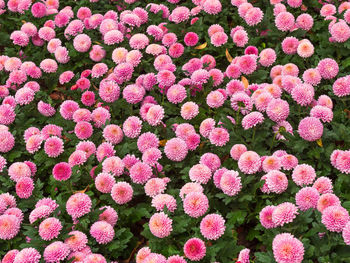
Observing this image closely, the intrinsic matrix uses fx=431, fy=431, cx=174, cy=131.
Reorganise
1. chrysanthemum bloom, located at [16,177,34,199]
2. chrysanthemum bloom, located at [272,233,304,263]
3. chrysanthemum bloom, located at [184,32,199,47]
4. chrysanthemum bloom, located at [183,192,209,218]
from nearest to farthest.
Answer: chrysanthemum bloom, located at [272,233,304,263]
chrysanthemum bloom, located at [183,192,209,218]
chrysanthemum bloom, located at [16,177,34,199]
chrysanthemum bloom, located at [184,32,199,47]

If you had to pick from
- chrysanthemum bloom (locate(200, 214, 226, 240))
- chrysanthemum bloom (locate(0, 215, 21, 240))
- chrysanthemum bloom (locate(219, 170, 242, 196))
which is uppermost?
chrysanthemum bloom (locate(219, 170, 242, 196))

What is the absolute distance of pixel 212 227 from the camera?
238 cm

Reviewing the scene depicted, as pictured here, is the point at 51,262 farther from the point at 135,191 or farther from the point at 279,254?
the point at 279,254

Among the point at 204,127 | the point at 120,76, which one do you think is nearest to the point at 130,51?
the point at 120,76

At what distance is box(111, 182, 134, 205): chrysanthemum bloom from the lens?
2.70 meters

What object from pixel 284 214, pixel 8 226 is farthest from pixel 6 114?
pixel 284 214

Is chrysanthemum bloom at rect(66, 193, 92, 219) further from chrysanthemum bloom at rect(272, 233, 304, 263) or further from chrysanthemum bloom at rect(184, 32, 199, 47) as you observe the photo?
chrysanthemum bloom at rect(184, 32, 199, 47)

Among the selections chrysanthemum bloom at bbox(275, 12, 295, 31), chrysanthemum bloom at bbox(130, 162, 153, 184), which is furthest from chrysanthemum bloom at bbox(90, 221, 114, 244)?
chrysanthemum bloom at bbox(275, 12, 295, 31)

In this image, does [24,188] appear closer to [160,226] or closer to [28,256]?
[28,256]

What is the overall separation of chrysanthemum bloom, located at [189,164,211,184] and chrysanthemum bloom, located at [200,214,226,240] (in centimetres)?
36

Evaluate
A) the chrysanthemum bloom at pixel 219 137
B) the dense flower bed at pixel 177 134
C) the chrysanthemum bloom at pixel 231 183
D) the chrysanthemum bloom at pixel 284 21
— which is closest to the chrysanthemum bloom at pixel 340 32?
the dense flower bed at pixel 177 134

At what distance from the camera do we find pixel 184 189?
105 inches

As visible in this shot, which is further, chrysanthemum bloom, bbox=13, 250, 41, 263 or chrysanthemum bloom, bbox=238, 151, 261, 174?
chrysanthemum bloom, bbox=238, 151, 261, 174

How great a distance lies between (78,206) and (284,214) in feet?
3.91
